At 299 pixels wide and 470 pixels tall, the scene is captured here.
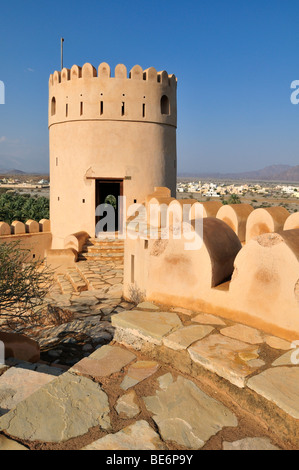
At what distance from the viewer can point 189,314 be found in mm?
2975

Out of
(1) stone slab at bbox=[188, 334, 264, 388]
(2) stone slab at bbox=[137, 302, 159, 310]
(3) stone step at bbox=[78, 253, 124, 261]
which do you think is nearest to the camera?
(1) stone slab at bbox=[188, 334, 264, 388]

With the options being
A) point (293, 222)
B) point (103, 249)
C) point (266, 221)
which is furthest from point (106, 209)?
point (293, 222)

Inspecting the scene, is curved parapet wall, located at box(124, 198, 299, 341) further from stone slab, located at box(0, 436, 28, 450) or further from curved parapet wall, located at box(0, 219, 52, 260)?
curved parapet wall, located at box(0, 219, 52, 260)

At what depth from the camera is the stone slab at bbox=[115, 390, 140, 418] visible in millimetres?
1882

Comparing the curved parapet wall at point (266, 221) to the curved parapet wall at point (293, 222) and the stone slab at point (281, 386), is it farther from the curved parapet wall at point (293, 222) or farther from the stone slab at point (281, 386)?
the stone slab at point (281, 386)

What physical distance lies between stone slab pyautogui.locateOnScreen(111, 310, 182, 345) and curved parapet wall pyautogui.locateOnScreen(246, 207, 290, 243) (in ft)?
5.21

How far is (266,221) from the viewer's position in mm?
4023

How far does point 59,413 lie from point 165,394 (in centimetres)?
60

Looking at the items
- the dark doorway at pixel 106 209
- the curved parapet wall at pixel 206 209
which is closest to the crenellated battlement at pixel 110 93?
the dark doorway at pixel 106 209

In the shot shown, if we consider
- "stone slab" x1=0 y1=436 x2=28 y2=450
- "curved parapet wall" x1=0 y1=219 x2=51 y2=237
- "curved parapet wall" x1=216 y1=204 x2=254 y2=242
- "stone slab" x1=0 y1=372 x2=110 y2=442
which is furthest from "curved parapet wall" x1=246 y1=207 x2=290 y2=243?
"curved parapet wall" x1=0 y1=219 x2=51 y2=237

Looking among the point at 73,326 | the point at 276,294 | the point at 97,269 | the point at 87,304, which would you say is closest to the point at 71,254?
the point at 97,269

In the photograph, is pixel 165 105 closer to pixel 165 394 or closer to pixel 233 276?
pixel 233 276

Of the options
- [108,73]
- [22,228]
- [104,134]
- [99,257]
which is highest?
[108,73]

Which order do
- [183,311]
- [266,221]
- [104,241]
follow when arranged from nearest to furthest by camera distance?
[183,311]
[266,221]
[104,241]
